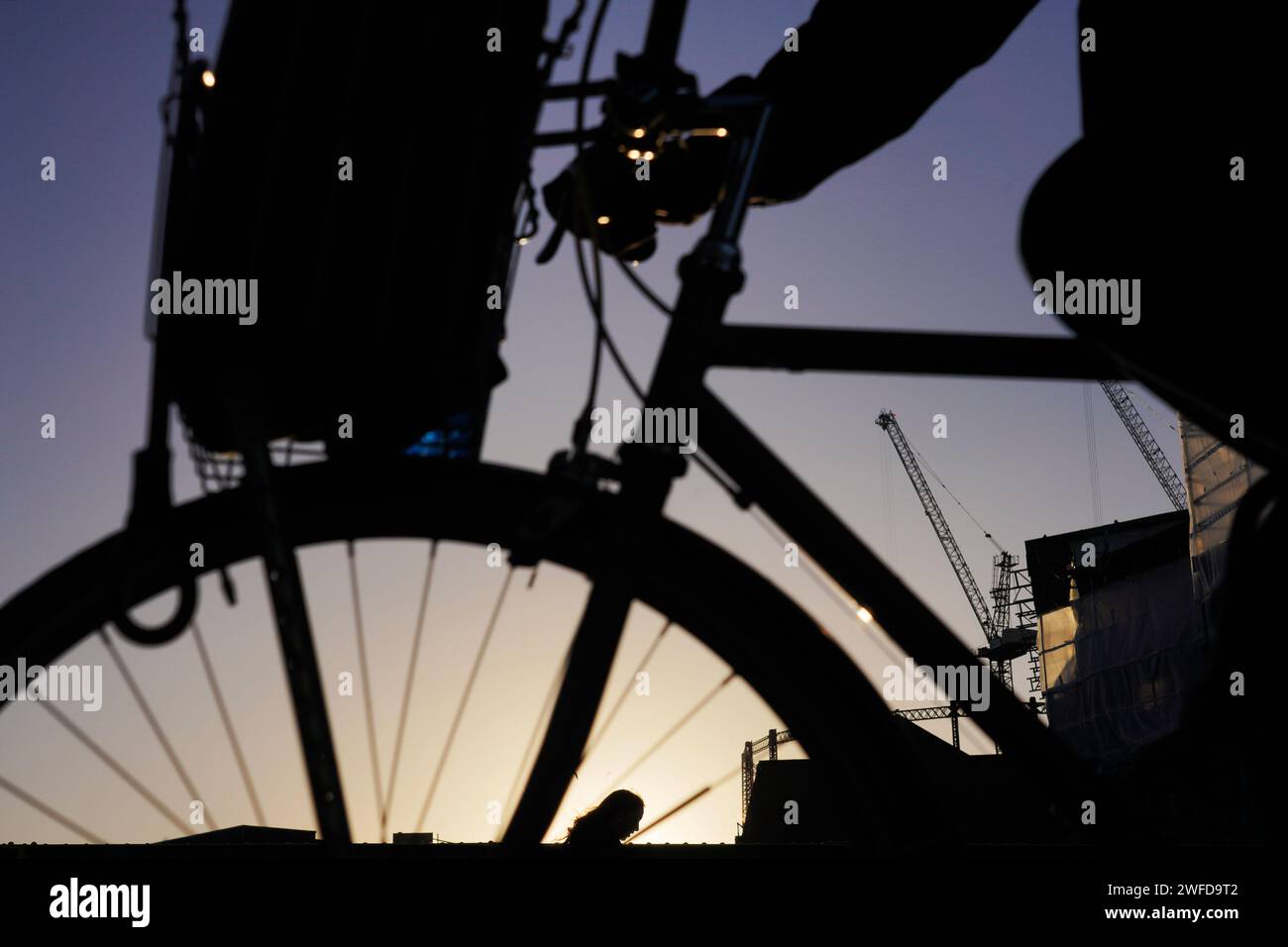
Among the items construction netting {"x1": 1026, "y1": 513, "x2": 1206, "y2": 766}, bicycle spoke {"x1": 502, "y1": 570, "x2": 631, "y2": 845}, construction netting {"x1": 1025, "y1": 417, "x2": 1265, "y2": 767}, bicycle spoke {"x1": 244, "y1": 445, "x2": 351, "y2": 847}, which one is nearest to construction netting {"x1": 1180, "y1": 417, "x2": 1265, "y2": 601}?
construction netting {"x1": 1025, "y1": 417, "x2": 1265, "y2": 767}

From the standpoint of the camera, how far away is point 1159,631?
1547 inches

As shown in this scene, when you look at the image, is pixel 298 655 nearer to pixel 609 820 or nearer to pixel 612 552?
pixel 612 552

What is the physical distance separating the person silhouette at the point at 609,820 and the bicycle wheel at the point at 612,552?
70cm

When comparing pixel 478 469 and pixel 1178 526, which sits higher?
pixel 1178 526

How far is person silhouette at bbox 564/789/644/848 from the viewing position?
270 centimetres

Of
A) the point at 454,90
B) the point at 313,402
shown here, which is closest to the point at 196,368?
the point at 313,402

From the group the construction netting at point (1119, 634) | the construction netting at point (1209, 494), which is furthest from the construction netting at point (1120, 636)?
the construction netting at point (1209, 494)

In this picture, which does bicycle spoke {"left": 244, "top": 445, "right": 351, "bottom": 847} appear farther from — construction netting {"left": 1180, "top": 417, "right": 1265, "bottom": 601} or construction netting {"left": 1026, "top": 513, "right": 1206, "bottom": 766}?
construction netting {"left": 1026, "top": 513, "right": 1206, "bottom": 766}

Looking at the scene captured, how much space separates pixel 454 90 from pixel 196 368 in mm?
713

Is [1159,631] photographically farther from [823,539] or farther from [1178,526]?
[823,539]

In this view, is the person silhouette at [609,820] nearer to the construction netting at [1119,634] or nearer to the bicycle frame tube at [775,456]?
the bicycle frame tube at [775,456]

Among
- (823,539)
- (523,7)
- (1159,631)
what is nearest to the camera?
(523,7)

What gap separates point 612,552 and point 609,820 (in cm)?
140
